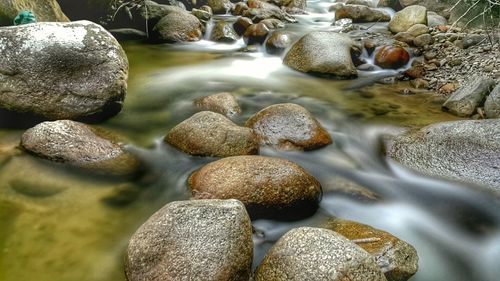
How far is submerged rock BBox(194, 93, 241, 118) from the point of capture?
6055mm

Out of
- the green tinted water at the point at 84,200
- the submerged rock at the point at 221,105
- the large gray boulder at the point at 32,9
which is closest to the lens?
the green tinted water at the point at 84,200

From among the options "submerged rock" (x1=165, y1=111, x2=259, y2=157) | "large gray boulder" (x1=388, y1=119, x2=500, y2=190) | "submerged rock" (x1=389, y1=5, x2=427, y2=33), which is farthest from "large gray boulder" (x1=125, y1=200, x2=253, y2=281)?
"submerged rock" (x1=389, y1=5, x2=427, y2=33)

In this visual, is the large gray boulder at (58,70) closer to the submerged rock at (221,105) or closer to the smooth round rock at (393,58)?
the submerged rock at (221,105)

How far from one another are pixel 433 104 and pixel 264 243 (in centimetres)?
493

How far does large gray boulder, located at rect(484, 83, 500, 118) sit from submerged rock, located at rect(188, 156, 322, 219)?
3647 mm

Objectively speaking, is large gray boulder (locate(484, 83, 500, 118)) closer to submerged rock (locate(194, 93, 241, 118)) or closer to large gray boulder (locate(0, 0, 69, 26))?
submerged rock (locate(194, 93, 241, 118))

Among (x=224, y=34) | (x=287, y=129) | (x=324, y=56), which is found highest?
(x=324, y=56)

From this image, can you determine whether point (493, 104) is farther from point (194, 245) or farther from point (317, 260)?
point (194, 245)

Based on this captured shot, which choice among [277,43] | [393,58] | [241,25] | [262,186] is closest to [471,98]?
[393,58]

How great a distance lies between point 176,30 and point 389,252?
9592 millimetres

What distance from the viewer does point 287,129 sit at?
16.5ft

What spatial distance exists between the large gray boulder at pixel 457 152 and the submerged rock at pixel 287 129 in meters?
1.09

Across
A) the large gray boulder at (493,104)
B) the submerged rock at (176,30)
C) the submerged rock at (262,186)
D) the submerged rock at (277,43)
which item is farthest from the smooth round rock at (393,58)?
the submerged rock at (262,186)

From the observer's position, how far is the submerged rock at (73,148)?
4297 mm
